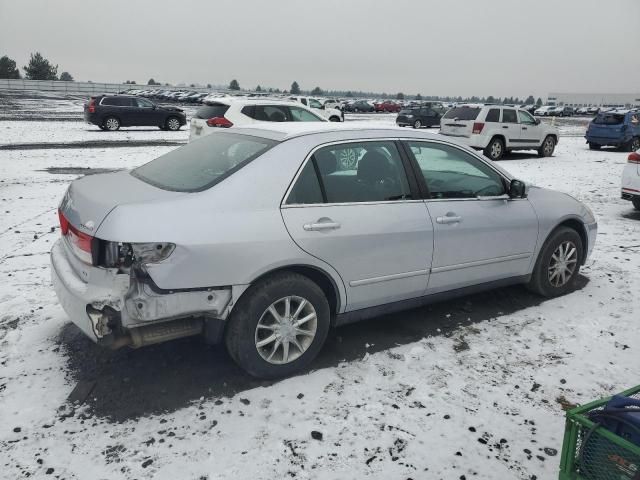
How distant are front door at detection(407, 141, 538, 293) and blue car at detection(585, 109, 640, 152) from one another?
702 inches

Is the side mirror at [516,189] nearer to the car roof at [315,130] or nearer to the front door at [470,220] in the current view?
the front door at [470,220]

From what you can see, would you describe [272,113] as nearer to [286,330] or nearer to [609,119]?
[286,330]

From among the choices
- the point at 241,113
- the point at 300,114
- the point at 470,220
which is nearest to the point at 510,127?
the point at 300,114

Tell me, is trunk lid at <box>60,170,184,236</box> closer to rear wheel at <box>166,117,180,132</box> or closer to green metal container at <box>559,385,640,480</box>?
green metal container at <box>559,385,640,480</box>

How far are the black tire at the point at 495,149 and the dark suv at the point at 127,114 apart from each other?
14.6 m

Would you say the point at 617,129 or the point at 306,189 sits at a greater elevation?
the point at 617,129

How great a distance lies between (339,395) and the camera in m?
3.26

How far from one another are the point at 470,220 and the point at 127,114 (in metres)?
21.4

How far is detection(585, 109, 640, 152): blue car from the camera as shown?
19.1 m

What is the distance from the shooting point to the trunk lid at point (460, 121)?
→ 15.7 m

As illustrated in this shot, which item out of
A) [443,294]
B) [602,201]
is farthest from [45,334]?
[602,201]

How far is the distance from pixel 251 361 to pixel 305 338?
1.38 feet

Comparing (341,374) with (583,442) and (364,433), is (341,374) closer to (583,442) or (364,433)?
(364,433)

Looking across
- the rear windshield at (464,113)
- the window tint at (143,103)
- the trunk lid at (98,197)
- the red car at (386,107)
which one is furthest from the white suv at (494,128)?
the red car at (386,107)
